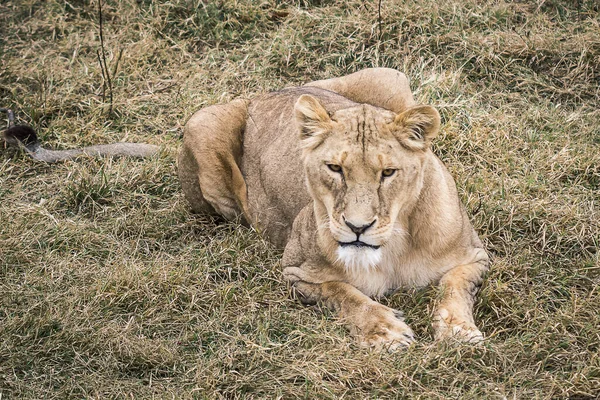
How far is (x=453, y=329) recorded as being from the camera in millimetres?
4004

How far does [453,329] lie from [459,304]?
7.6 inches

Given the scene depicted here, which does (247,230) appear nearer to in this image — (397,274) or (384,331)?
(397,274)

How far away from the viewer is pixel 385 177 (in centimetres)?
390

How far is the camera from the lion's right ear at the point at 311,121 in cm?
411

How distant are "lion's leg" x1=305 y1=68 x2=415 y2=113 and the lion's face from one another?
3.99 feet

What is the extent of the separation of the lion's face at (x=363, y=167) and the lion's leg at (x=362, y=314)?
172mm

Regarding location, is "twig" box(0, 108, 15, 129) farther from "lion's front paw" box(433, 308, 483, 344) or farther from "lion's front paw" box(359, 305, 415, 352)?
"lion's front paw" box(433, 308, 483, 344)

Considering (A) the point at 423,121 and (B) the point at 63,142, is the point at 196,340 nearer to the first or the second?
(A) the point at 423,121

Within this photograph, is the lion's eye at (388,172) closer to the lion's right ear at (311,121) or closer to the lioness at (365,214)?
the lioness at (365,214)

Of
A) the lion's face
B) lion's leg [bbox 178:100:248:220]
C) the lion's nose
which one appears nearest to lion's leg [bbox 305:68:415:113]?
lion's leg [bbox 178:100:248:220]

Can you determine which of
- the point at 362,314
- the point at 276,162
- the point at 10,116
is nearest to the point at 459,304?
the point at 362,314

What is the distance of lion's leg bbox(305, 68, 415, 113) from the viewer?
5363 mm

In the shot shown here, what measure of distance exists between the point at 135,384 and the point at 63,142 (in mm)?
2843

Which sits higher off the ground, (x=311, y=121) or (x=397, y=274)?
(x=311, y=121)
